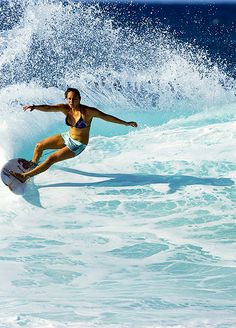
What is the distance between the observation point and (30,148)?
1404cm

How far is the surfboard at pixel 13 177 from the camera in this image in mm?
11359

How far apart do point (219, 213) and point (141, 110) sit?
23.5 ft

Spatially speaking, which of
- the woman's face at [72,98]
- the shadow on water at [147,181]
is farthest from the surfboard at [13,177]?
the woman's face at [72,98]

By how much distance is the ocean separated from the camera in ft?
26.5

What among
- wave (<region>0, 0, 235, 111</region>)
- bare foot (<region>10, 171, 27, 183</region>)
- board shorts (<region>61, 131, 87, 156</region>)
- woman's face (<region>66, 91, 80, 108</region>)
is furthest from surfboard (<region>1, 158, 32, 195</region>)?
wave (<region>0, 0, 235, 111</region>)

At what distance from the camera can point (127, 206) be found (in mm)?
11203

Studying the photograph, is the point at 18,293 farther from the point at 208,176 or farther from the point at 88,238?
→ the point at 208,176

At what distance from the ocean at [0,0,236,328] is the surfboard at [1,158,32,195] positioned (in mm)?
128

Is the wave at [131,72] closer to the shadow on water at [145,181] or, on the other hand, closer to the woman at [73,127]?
the shadow on water at [145,181]

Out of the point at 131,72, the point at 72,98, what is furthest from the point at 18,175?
the point at 131,72

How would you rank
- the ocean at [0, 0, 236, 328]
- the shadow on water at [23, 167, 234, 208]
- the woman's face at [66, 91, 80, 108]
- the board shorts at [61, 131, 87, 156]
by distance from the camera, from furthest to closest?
the shadow on water at [23, 167, 234, 208] < the board shorts at [61, 131, 87, 156] < the woman's face at [66, 91, 80, 108] < the ocean at [0, 0, 236, 328]

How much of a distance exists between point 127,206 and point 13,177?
1856 mm

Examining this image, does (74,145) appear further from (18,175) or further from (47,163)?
(18,175)

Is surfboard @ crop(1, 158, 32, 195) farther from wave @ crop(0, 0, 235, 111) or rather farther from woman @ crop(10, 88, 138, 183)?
wave @ crop(0, 0, 235, 111)
